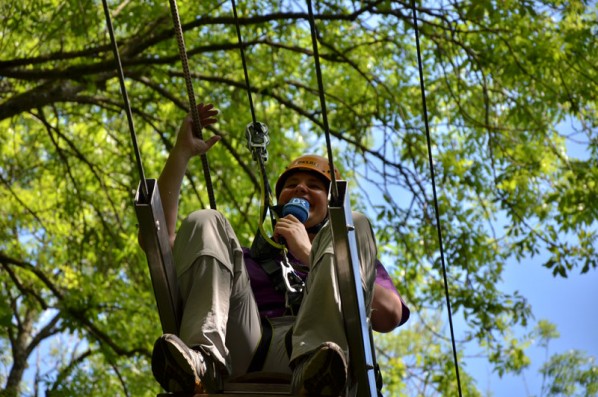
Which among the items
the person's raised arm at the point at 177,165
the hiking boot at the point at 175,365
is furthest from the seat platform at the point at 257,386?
the person's raised arm at the point at 177,165

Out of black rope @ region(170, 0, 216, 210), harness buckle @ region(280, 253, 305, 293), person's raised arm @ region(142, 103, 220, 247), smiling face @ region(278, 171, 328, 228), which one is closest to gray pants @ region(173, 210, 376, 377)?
harness buckle @ region(280, 253, 305, 293)

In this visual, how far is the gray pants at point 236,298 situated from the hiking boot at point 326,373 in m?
0.15

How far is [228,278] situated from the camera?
12.0 feet

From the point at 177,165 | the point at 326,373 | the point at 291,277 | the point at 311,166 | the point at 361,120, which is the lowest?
the point at 326,373

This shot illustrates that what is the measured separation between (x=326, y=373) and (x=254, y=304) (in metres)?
0.72

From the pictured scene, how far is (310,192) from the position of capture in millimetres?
4426

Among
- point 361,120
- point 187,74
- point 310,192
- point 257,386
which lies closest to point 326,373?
point 257,386

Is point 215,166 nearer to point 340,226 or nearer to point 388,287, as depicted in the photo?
point 388,287

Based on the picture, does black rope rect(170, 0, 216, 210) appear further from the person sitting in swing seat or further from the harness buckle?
the harness buckle

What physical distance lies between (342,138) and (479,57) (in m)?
1.26

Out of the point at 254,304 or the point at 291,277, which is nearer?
the point at 254,304

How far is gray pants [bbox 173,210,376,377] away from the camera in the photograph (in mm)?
3463

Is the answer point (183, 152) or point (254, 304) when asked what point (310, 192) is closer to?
point (183, 152)

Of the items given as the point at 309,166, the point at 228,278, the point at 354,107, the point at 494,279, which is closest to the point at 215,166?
the point at 354,107
